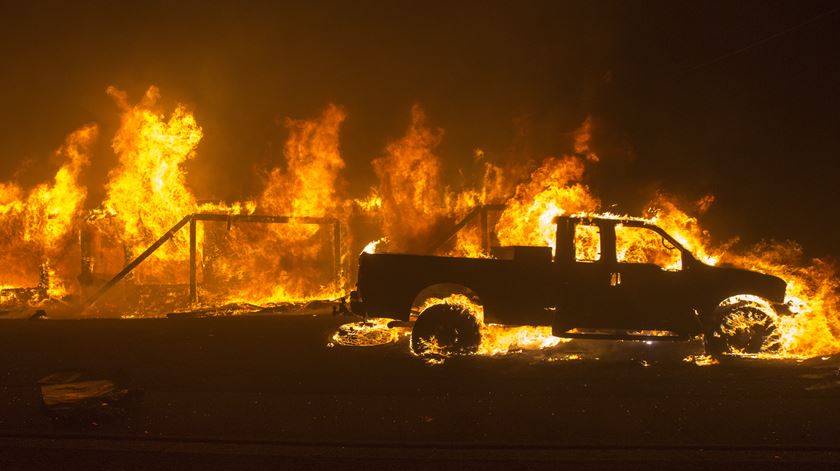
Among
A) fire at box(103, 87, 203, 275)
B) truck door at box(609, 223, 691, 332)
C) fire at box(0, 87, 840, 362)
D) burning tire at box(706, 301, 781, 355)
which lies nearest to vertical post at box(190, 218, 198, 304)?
fire at box(0, 87, 840, 362)

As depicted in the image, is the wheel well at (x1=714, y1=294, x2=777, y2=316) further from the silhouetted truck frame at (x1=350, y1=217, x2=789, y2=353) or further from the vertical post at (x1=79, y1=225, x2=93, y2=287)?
the vertical post at (x1=79, y1=225, x2=93, y2=287)

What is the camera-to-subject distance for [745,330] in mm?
8703

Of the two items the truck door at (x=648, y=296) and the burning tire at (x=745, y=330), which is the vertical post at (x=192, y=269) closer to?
the truck door at (x=648, y=296)

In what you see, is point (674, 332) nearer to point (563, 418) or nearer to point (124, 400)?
point (563, 418)

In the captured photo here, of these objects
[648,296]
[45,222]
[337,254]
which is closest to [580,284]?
[648,296]

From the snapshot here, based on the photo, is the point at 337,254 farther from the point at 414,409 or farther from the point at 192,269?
the point at 414,409

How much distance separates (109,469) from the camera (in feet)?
16.2

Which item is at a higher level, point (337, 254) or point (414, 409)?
point (337, 254)

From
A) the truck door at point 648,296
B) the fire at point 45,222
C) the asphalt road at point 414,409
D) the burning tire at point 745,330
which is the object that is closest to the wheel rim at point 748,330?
the burning tire at point 745,330

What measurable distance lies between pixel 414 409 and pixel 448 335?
7.61 feet

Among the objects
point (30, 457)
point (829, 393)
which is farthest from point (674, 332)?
point (30, 457)

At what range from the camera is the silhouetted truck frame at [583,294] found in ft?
28.6

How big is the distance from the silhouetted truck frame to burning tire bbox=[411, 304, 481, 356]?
0.04 feet

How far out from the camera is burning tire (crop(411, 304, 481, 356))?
871 centimetres
